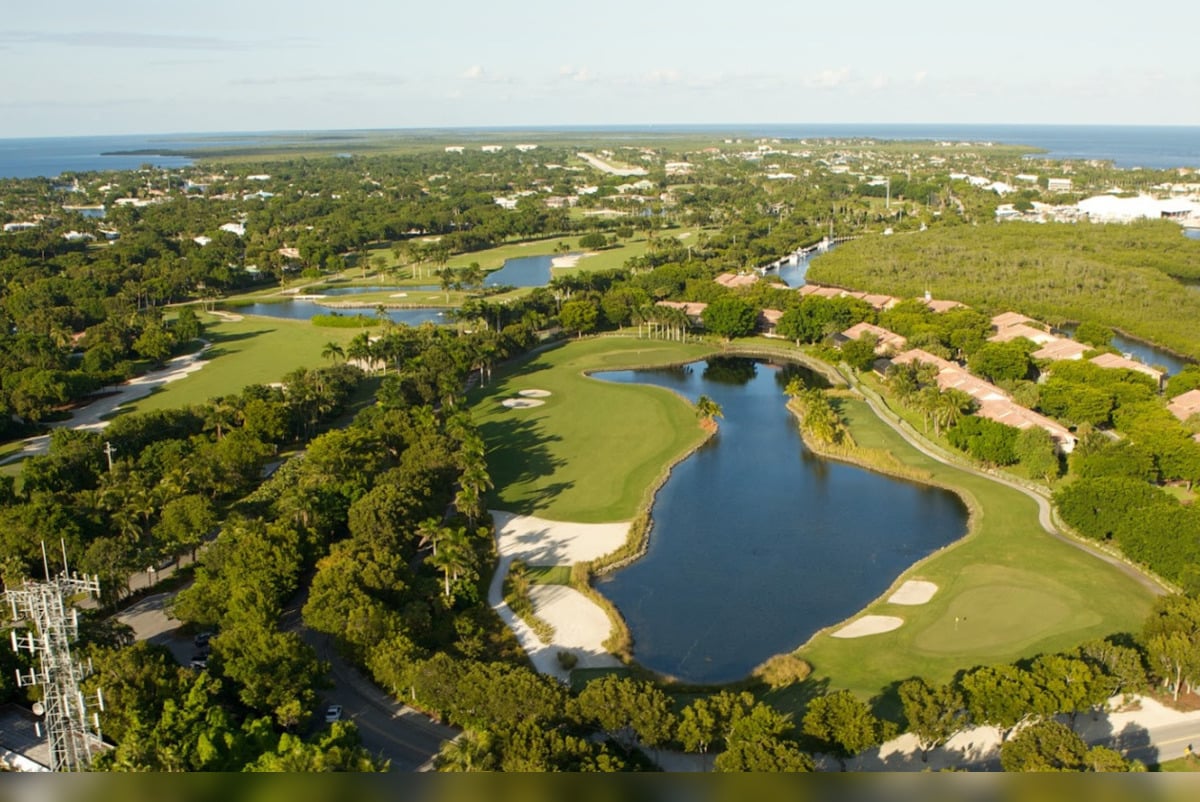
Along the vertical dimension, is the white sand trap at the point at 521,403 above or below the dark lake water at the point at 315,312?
below

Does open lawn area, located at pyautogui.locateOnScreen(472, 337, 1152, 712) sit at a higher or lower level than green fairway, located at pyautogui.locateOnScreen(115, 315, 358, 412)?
lower

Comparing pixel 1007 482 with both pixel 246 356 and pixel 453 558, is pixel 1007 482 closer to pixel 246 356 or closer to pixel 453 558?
pixel 453 558

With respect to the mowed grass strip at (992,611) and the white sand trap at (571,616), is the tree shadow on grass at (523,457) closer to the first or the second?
the white sand trap at (571,616)

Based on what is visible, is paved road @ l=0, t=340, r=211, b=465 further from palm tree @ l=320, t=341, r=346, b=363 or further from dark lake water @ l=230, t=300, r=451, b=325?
dark lake water @ l=230, t=300, r=451, b=325

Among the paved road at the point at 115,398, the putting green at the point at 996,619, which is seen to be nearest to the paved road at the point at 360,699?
the putting green at the point at 996,619

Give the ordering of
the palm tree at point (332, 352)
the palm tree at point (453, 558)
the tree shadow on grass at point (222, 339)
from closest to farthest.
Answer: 1. the palm tree at point (453, 558)
2. the palm tree at point (332, 352)
3. the tree shadow on grass at point (222, 339)

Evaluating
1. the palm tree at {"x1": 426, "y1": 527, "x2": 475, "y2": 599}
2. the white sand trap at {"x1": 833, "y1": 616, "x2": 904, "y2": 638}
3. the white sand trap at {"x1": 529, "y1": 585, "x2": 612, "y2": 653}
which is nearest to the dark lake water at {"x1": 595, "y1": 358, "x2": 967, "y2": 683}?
the white sand trap at {"x1": 833, "y1": 616, "x2": 904, "y2": 638}
